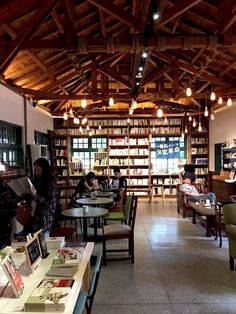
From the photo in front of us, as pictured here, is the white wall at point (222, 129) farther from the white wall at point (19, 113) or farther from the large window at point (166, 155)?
the white wall at point (19, 113)

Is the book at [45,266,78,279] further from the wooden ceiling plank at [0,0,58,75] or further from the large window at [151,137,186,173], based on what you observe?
the large window at [151,137,186,173]

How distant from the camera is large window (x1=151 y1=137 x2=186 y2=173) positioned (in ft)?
40.4

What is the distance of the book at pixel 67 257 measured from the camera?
7.79ft

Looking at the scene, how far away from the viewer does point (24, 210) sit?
154 inches

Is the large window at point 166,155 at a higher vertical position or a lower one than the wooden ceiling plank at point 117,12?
lower

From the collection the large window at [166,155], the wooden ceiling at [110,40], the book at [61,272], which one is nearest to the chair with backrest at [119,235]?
the book at [61,272]

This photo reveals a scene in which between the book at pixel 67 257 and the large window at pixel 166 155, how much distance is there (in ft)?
32.1

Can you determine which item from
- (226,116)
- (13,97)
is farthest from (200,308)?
(226,116)

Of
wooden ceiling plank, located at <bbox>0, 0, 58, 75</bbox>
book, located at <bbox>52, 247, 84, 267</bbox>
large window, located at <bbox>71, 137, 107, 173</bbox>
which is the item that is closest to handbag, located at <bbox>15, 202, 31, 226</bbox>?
book, located at <bbox>52, 247, 84, 267</bbox>

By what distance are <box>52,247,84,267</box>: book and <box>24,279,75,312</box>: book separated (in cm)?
31

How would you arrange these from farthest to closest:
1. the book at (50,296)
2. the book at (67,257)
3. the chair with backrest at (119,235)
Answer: the chair with backrest at (119,235) < the book at (67,257) < the book at (50,296)

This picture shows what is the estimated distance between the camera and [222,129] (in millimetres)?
10758

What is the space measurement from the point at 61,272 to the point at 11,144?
5713mm

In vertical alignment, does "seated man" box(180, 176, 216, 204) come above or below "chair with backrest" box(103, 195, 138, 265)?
above
